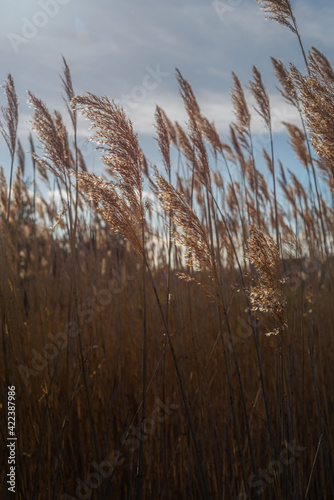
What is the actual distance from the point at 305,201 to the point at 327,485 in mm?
2537

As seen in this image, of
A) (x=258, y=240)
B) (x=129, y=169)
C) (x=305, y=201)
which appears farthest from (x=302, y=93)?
(x=305, y=201)

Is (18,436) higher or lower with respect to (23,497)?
higher

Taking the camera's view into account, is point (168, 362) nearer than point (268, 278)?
No

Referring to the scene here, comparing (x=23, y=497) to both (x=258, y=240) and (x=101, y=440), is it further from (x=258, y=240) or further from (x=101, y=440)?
(x=258, y=240)

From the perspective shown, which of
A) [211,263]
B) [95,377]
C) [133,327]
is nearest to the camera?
[211,263]

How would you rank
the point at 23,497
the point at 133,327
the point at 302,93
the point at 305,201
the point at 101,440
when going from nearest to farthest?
the point at 302,93 < the point at 23,497 < the point at 101,440 < the point at 133,327 < the point at 305,201

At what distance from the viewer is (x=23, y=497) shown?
1656 mm

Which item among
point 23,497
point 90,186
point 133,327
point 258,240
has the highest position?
point 90,186

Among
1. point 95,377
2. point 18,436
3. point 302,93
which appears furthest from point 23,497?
point 302,93

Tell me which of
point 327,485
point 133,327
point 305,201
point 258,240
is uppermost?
point 305,201

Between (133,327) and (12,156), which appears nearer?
(12,156)

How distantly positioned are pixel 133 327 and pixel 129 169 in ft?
5.28

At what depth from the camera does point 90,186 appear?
1.44 meters

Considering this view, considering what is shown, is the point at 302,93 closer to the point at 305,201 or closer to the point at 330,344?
the point at 330,344
